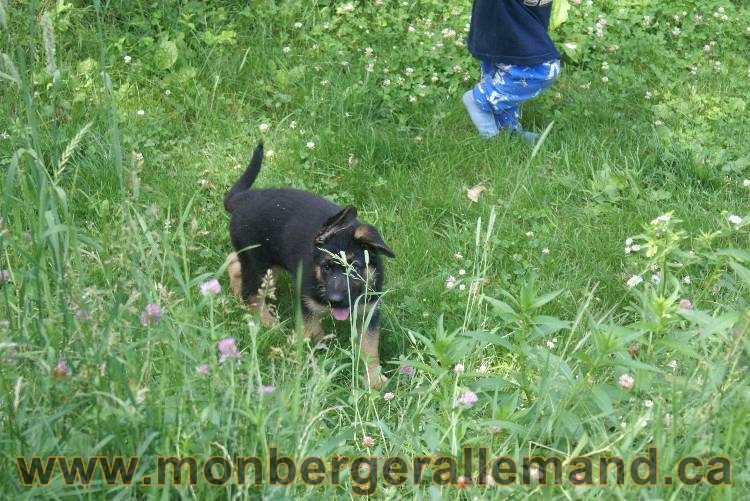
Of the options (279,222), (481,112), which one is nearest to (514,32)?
(481,112)

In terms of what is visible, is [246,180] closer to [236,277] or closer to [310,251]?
[236,277]

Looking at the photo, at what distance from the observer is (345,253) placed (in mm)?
3947

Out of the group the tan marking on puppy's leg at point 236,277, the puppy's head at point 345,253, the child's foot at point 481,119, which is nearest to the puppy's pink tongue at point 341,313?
the puppy's head at point 345,253

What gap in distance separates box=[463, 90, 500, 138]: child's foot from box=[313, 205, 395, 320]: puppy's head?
76.6 inches

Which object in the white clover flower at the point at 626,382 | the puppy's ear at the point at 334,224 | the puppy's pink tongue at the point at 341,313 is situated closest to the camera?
the white clover flower at the point at 626,382

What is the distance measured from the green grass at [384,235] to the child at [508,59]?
0.21 meters

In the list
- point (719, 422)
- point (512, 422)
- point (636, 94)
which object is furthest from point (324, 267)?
point (636, 94)

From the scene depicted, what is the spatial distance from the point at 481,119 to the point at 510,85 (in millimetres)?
275

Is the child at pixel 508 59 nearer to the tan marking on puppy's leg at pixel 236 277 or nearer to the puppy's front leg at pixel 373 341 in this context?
the tan marking on puppy's leg at pixel 236 277

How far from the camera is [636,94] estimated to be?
20.2 feet

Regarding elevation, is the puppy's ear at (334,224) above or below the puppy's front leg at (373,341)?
above

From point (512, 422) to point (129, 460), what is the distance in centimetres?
120

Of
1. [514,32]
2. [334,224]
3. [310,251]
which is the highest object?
[514,32]

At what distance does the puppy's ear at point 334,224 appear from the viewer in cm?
386
